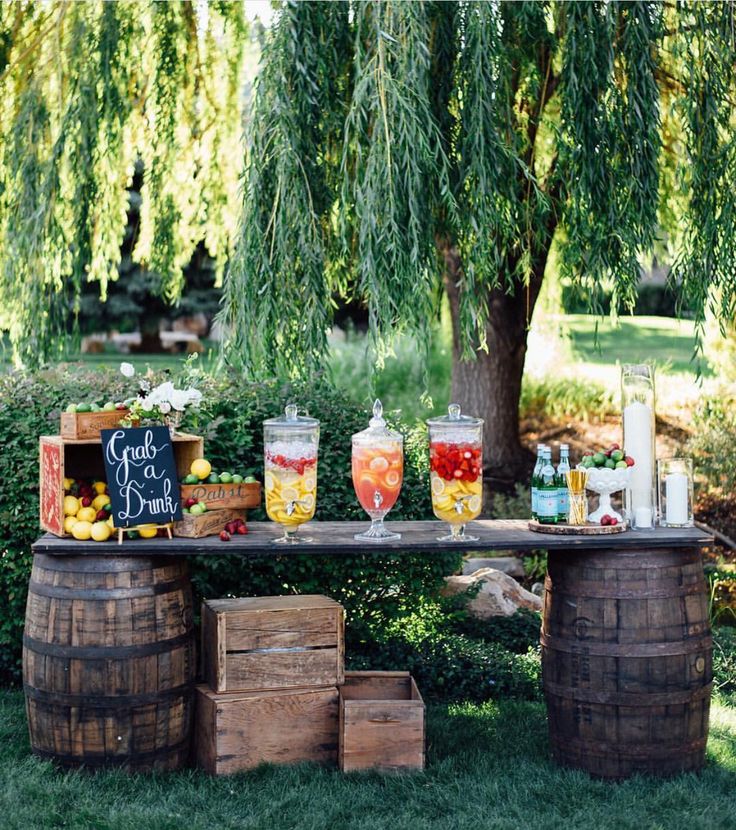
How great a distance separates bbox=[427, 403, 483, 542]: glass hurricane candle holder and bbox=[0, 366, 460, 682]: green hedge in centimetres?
138

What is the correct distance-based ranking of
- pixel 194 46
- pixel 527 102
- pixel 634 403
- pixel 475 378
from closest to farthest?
pixel 634 403 → pixel 527 102 → pixel 194 46 → pixel 475 378

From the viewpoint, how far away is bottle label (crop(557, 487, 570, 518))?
4.11m

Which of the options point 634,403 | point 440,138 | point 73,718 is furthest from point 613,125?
point 73,718

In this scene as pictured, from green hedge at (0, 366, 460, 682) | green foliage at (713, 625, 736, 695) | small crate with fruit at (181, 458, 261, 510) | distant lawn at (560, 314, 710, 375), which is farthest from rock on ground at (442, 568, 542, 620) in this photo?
distant lawn at (560, 314, 710, 375)

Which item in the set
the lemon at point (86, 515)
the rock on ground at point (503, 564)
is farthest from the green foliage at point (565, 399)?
the lemon at point (86, 515)

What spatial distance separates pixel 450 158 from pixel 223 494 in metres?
2.31

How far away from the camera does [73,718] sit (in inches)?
153

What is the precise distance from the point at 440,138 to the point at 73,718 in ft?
10.4

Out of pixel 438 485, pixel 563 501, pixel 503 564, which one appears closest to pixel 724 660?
pixel 563 501

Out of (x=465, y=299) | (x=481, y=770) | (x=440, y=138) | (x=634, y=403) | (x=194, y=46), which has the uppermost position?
(x=194, y=46)

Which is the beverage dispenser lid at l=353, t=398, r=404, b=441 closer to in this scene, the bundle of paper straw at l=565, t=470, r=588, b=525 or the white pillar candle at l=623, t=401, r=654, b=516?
the bundle of paper straw at l=565, t=470, r=588, b=525

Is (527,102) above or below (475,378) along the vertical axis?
above

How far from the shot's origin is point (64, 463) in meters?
4.11

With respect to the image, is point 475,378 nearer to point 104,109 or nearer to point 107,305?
point 104,109
